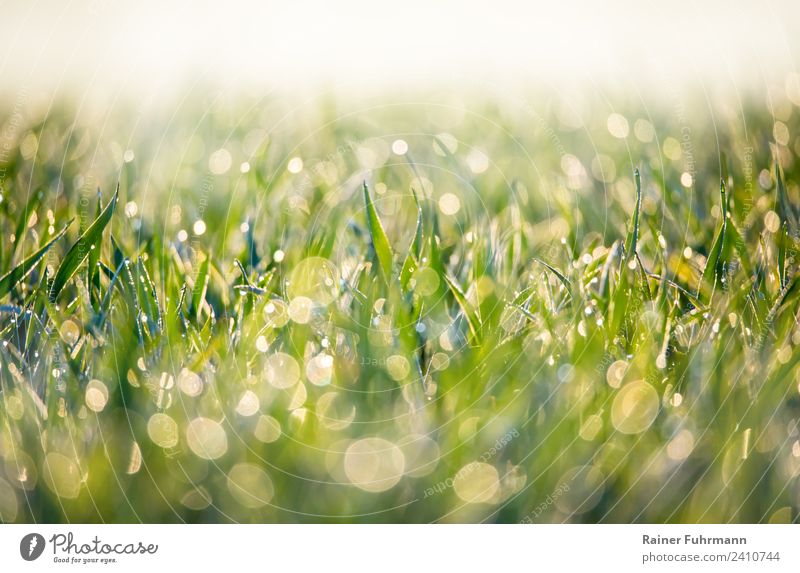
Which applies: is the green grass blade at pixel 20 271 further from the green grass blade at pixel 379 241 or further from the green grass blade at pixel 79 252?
the green grass blade at pixel 379 241

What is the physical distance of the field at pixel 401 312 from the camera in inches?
26.0

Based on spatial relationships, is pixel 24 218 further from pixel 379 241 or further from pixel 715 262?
pixel 715 262

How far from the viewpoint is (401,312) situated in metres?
0.71

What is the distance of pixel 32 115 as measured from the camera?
0.82 meters
